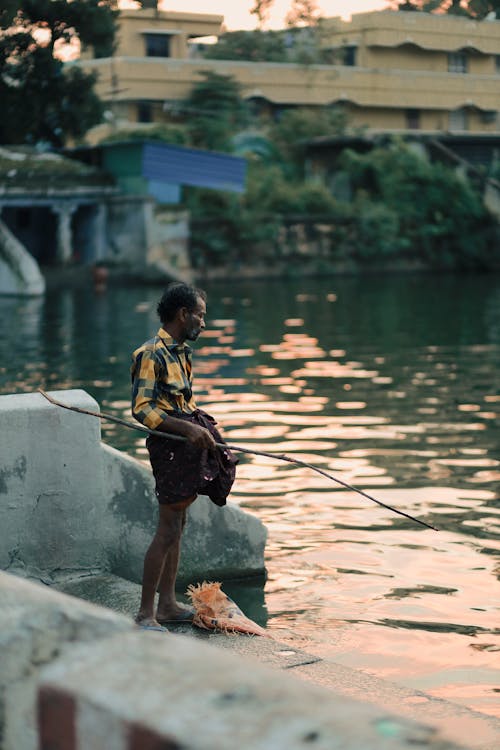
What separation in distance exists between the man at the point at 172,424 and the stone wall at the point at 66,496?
741mm

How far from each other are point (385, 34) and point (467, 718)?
182 feet

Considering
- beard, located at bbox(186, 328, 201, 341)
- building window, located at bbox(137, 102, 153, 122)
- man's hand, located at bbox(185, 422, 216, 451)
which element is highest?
building window, located at bbox(137, 102, 153, 122)

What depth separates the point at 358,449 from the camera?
39.0 feet

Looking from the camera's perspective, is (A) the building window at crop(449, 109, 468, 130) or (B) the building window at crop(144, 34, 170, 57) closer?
(B) the building window at crop(144, 34, 170, 57)

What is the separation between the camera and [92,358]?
20.1 m

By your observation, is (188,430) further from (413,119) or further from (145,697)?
(413,119)

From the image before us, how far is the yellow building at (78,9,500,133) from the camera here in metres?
53.3

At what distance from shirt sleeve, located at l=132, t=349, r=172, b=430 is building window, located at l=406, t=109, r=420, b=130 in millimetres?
56946

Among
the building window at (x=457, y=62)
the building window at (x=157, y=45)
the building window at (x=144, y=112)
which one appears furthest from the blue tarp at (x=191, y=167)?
the building window at (x=457, y=62)

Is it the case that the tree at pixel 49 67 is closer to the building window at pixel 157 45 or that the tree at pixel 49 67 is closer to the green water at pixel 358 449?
the green water at pixel 358 449

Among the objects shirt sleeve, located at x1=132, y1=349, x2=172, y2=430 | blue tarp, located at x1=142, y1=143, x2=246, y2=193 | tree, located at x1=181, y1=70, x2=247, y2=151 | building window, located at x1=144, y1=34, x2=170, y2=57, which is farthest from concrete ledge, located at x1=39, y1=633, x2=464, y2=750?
building window, located at x1=144, y1=34, x2=170, y2=57

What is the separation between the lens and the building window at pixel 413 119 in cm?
6073

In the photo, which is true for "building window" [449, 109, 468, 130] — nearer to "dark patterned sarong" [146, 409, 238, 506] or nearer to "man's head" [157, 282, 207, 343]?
"man's head" [157, 282, 207, 343]

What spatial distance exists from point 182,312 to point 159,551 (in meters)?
1.05
